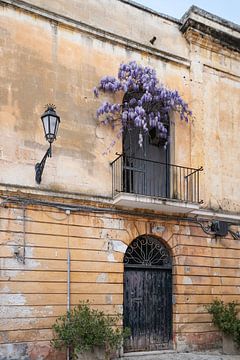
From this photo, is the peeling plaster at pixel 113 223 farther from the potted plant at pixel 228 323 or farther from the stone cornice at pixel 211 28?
the stone cornice at pixel 211 28

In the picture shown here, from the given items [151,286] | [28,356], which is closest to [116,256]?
[151,286]


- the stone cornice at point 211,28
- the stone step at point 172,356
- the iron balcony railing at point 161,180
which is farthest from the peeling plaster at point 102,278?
the stone cornice at point 211,28

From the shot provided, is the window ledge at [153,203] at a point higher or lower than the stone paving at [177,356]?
higher

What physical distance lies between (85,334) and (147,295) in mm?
2437

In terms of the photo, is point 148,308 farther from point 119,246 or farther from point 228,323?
point 228,323

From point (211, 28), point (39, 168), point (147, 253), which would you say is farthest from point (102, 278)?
point (211, 28)

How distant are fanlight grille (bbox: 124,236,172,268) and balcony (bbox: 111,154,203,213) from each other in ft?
2.70

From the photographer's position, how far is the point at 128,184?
36.8ft

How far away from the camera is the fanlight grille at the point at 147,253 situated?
10.7 m

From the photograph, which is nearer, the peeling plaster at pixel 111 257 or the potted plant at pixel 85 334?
the potted plant at pixel 85 334

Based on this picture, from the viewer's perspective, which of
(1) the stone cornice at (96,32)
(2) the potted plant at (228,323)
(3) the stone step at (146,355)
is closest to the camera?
(1) the stone cornice at (96,32)

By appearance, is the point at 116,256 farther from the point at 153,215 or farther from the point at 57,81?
the point at 57,81

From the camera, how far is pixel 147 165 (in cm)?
1180

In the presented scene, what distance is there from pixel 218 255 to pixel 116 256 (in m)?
2.85
